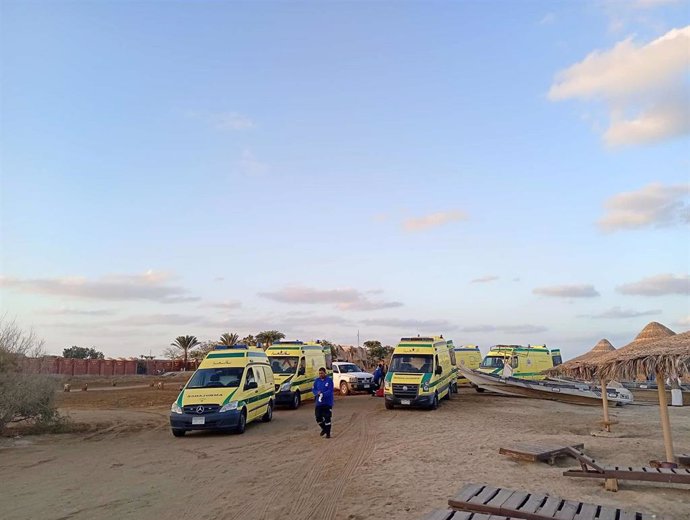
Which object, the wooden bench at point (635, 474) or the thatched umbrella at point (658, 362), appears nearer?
the wooden bench at point (635, 474)

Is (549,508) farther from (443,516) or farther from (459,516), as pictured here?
(443,516)

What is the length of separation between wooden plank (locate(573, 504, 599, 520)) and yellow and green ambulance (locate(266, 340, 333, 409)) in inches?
655

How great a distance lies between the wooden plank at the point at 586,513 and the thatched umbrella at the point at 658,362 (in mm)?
4215

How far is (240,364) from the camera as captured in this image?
16.4 m

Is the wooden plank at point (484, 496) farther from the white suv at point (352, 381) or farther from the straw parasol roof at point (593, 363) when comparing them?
the white suv at point (352, 381)

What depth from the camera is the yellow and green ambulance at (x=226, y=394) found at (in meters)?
14.4

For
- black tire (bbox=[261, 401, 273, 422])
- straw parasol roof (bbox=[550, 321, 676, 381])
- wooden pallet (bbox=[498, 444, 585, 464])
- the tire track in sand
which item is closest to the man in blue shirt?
the tire track in sand

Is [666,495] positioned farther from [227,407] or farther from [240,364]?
[240,364]

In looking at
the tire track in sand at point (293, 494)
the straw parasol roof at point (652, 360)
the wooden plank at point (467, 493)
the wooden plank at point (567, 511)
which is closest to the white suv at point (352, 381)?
the tire track in sand at point (293, 494)

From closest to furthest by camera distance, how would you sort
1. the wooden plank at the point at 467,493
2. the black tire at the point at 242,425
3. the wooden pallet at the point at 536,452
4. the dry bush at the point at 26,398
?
the wooden plank at the point at 467,493 → the wooden pallet at the point at 536,452 → the black tire at the point at 242,425 → the dry bush at the point at 26,398

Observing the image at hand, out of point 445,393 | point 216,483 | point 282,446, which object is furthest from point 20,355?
point 445,393

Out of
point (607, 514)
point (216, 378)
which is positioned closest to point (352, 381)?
point (216, 378)

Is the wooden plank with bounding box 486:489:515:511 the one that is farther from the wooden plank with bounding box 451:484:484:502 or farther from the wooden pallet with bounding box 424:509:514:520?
the wooden pallet with bounding box 424:509:514:520

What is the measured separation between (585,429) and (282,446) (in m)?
9.01
